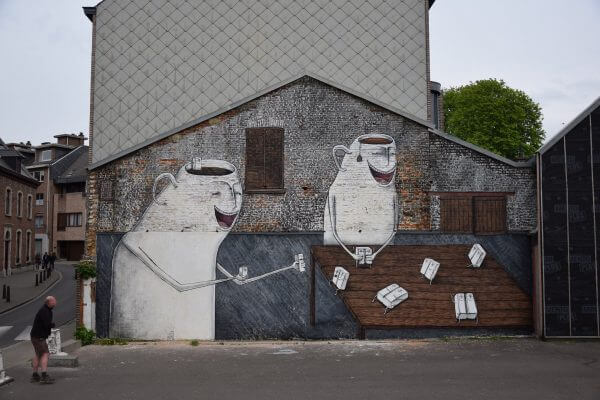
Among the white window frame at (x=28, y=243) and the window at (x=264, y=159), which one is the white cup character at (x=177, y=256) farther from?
the white window frame at (x=28, y=243)

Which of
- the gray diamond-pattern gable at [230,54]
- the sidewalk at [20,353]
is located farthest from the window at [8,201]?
the sidewalk at [20,353]

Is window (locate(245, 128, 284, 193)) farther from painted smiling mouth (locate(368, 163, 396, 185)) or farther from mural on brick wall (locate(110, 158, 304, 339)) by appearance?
painted smiling mouth (locate(368, 163, 396, 185))

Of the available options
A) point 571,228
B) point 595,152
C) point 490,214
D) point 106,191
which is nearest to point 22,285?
point 106,191

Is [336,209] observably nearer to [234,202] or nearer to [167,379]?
[234,202]

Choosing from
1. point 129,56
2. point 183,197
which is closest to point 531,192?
point 183,197

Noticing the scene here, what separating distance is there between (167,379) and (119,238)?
5.53 m

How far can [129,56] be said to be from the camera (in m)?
19.0

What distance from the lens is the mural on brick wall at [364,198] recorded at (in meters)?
15.2

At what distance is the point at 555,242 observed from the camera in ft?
48.3

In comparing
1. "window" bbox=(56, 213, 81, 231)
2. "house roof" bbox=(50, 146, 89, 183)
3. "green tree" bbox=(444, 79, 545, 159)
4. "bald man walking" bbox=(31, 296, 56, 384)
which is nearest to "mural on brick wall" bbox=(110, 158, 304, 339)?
"bald man walking" bbox=(31, 296, 56, 384)

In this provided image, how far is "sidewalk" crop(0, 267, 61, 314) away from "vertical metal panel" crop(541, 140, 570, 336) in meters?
19.0

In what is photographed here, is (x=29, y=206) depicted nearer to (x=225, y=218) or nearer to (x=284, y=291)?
(x=225, y=218)

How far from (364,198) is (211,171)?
3.97 meters

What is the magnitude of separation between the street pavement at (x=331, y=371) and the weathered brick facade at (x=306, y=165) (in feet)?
9.96
